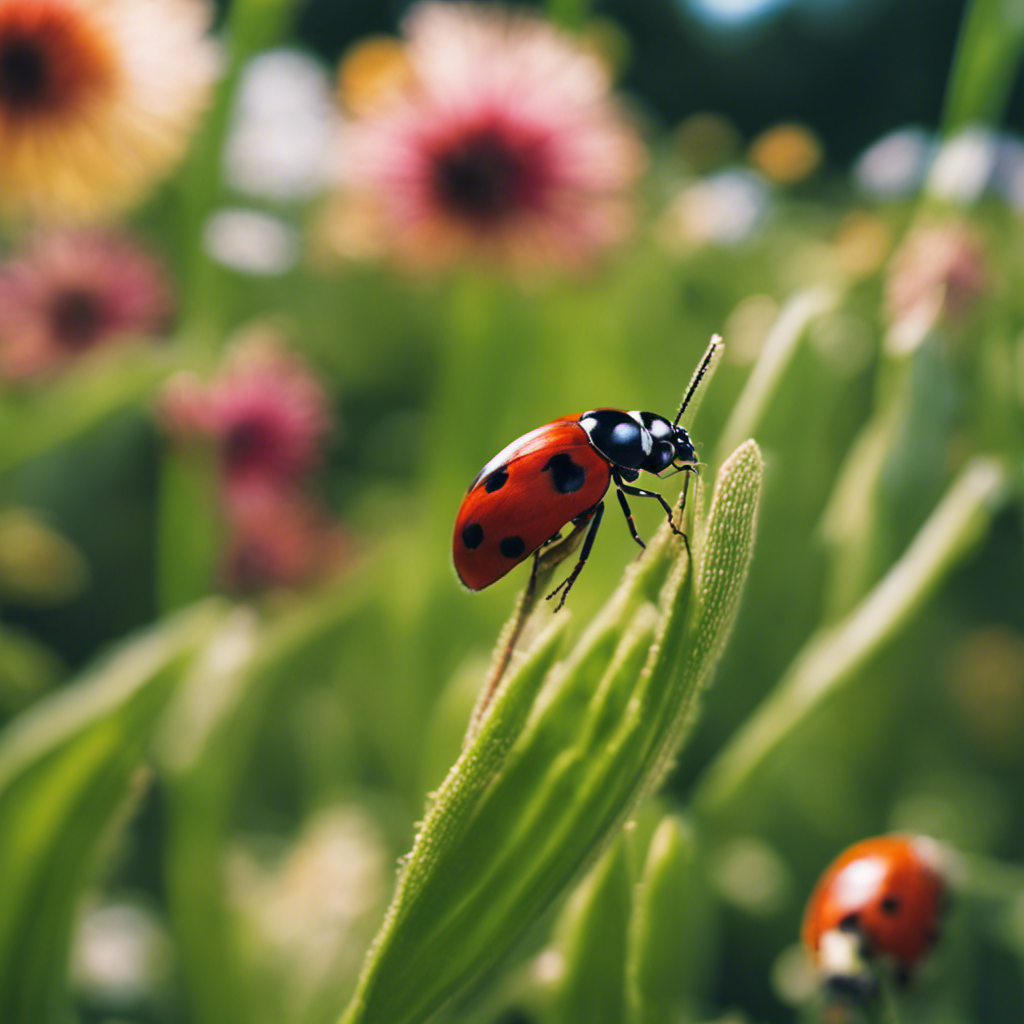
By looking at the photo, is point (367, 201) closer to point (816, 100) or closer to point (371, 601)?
point (371, 601)

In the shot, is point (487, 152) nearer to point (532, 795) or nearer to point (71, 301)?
point (71, 301)

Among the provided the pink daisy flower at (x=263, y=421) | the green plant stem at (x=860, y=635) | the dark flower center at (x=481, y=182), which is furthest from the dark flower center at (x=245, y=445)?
the green plant stem at (x=860, y=635)

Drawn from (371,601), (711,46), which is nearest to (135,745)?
(371,601)

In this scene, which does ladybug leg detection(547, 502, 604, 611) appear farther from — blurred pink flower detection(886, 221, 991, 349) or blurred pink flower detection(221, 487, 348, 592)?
blurred pink flower detection(221, 487, 348, 592)

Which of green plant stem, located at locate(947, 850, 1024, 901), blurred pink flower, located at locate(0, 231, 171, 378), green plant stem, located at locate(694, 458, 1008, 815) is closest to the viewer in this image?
green plant stem, located at locate(694, 458, 1008, 815)

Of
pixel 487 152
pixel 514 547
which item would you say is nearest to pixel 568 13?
pixel 487 152

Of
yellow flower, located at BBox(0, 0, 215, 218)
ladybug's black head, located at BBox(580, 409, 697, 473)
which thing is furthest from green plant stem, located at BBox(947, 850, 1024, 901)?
yellow flower, located at BBox(0, 0, 215, 218)
